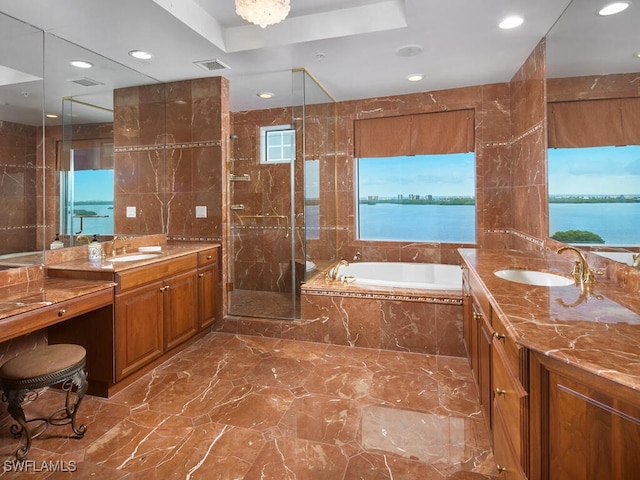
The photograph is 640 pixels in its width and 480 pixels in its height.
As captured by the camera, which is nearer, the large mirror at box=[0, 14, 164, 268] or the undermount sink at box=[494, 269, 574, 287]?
the undermount sink at box=[494, 269, 574, 287]

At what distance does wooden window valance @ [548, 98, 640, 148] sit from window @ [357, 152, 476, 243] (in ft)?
5.60

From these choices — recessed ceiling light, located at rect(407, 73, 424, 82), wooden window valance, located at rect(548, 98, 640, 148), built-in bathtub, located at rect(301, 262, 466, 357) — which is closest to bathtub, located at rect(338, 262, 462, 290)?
built-in bathtub, located at rect(301, 262, 466, 357)

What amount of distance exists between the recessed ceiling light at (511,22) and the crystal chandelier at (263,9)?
5.45ft

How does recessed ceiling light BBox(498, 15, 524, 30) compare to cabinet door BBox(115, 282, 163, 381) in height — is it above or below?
above

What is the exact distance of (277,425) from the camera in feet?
6.73

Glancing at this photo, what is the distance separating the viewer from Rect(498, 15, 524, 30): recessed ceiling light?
2.49 metres

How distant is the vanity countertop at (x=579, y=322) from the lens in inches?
35.9

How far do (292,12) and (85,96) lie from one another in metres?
1.76

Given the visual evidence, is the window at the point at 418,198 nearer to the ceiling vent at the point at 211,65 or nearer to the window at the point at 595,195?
the window at the point at 595,195

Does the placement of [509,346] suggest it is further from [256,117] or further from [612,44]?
[256,117]

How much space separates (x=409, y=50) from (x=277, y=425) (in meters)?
2.97

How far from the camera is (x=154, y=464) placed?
1746mm

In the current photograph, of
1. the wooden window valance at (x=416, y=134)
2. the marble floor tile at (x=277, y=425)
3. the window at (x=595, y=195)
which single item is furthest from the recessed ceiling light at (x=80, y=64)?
the window at (x=595, y=195)

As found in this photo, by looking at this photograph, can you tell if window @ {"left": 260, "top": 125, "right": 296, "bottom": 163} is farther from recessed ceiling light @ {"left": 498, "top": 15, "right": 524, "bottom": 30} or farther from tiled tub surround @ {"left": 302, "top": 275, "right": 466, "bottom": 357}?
recessed ceiling light @ {"left": 498, "top": 15, "right": 524, "bottom": 30}
